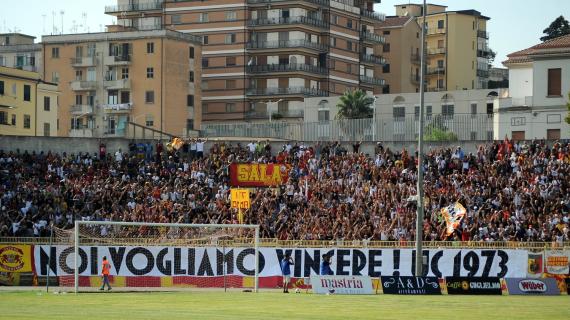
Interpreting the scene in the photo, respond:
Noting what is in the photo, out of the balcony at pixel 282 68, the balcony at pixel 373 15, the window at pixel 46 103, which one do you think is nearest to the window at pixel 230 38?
the balcony at pixel 282 68

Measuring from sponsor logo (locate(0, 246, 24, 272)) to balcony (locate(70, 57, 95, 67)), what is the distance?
7755 centimetres

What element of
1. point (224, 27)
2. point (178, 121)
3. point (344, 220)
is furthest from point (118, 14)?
point (344, 220)

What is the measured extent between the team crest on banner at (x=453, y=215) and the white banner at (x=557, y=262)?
501cm

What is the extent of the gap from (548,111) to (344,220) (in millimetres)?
32706

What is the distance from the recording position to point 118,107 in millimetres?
130625

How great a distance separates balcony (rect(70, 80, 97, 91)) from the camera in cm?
13200

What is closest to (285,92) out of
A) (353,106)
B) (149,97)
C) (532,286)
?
(353,106)

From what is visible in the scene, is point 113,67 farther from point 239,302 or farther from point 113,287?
point 239,302

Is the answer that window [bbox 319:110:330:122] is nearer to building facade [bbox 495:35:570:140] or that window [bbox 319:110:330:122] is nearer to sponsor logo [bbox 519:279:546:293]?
building facade [bbox 495:35:570:140]

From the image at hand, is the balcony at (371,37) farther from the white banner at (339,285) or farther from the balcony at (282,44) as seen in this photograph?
the white banner at (339,285)

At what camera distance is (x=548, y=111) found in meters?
88.1

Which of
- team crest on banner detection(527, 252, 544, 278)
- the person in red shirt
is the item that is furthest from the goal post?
team crest on banner detection(527, 252, 544, 278)

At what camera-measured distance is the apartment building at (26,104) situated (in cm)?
10819

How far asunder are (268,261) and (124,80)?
77.0 m
